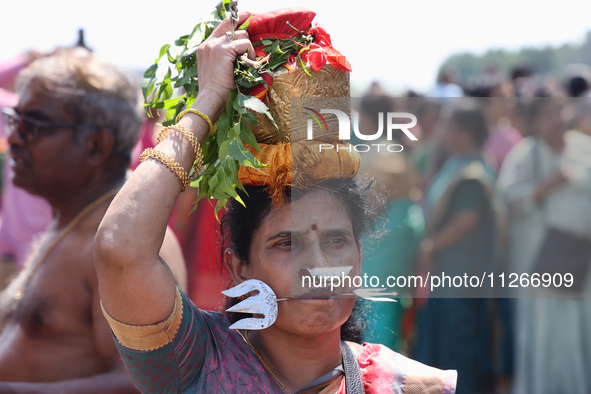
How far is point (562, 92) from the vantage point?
578 cm

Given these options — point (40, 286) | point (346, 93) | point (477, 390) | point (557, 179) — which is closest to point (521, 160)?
point (557, 179)

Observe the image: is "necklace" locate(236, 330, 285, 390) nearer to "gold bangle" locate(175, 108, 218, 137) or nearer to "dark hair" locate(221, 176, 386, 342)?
"dark hair" locate(221, 176, 386, 342)

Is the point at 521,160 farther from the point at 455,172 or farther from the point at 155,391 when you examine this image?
the point at 155,391

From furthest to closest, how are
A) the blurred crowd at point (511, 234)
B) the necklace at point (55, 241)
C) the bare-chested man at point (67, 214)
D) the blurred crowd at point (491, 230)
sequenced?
the blurred crowd at point (491, 230), the blurred crowd at point (511, 234), the necklace at point (55, 241), the bare-chested man at point (67, 214)

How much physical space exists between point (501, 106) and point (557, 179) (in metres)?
2.44

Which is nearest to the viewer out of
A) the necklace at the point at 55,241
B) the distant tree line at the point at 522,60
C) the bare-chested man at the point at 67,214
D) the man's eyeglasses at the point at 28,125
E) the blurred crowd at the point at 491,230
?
the bare-chested man at the point at 67,214

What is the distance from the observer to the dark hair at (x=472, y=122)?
13.8 feet

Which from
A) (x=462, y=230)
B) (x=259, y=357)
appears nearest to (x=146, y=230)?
(x=259, y=357)

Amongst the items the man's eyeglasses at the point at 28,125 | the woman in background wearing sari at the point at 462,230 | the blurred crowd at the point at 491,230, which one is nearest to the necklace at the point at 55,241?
the man's eyeglasses at the point at 28,125

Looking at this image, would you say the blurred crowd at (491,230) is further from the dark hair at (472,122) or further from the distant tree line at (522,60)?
the distant tree line at (522,60)

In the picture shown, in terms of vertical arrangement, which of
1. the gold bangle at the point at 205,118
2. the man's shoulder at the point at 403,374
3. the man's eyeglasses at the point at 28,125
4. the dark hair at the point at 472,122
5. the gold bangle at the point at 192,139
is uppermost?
the dark hair at the point at 472,122

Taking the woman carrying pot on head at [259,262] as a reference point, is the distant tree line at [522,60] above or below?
above

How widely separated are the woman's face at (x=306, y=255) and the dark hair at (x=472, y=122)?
2736 millimetres

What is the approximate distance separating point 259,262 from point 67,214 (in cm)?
140
